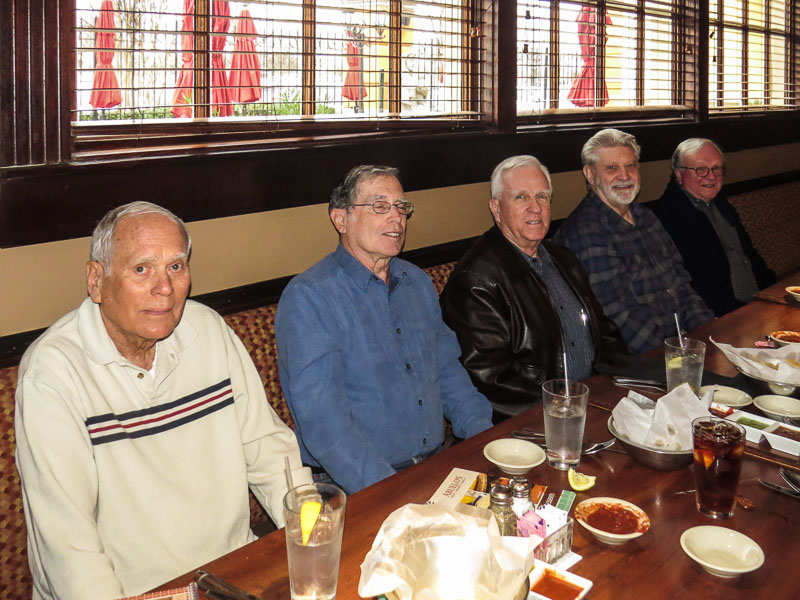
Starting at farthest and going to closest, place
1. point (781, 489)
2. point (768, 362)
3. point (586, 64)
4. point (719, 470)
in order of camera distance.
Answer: point (586, 64) → point (768, 362) → point (781, 489) → point (719, 470)

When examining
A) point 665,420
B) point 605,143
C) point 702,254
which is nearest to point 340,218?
point 665,420

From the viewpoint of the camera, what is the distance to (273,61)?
2594 millimetres

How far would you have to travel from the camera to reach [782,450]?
1629 millimetres

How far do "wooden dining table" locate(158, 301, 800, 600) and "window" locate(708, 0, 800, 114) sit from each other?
4.34 meters

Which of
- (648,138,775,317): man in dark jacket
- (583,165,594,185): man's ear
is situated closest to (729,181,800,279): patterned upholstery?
(648,138,775,317): man in dark jacket

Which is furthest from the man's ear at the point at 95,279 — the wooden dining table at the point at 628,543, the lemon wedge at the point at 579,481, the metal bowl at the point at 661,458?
the metal bowl at the point at 661,458

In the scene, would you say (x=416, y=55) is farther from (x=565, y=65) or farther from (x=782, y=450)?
(x=782, y=450)

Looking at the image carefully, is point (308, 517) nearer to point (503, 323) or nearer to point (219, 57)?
point (503, 323)

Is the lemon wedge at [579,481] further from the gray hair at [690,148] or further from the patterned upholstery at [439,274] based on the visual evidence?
the gray hair at [690,148]

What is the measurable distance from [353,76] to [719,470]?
2.11m

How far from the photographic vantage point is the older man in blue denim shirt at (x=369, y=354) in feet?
6.57

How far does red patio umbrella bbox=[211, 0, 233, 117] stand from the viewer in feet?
7.91

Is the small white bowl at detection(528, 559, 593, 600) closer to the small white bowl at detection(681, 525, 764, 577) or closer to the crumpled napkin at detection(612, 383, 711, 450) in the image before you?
the small white bowl at detection(681, 525, 764, 577)

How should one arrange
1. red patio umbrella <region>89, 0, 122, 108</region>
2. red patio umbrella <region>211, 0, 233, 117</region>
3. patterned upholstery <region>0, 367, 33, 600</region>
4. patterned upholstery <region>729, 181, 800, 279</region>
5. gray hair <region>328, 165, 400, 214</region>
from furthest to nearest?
patterned upholstery <region>729, 181, 800, 279</region> < red patio umbrella <region>211, 0, 233, 117</region> < gray hair <region>328, 165, 400, 214</region> < red patio umbrella <region>89, 0, 122, 108</region> < patterned upholstery <region>0, 367, 33, 600</region>
